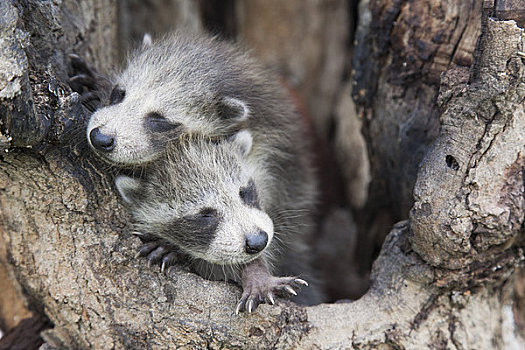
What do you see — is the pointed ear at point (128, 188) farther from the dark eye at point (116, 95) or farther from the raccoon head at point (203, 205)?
the dark eye at point (116, 95)

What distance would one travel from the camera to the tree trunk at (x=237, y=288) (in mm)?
2299

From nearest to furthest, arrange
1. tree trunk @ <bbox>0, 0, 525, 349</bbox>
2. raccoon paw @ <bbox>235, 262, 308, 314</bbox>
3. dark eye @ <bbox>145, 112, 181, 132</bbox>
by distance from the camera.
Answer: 1. tree trunk @ <bbox>0, 0, 525, 349</bbox>
2. raccoon paw @ <bbox>235, 262, 308, 314</bbox>
3. dark eye @ <bbox>145, 112, 181, 132</bbox>

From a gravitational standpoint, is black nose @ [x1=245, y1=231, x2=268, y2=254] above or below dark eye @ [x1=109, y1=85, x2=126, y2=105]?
below

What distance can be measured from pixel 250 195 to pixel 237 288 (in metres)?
0.51

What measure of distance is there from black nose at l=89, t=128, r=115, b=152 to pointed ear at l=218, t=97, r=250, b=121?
0.68 metres

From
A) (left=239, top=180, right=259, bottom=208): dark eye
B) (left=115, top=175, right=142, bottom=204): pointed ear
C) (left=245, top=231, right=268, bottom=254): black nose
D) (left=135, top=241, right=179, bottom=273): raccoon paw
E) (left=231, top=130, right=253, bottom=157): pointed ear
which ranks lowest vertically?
(left=135, top=241, right=179, bottom=273): raccoon paw

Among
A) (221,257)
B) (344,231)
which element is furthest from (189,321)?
(344,231)

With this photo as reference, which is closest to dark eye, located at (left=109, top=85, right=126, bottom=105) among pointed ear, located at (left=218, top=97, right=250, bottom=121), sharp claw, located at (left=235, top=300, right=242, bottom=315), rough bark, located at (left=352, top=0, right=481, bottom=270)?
pointed ear, located at (left=218, top=97, right=250, bottom=121)

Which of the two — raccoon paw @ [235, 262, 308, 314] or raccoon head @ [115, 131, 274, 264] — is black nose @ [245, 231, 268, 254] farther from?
raccoon paw @ [235, 262, 308, 314]

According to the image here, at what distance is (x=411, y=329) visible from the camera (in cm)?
256

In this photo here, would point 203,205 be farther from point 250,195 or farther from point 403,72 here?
point 403,72

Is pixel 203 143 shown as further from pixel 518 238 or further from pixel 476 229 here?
pixel 518 238

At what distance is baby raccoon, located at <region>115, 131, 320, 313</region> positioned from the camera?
2.55m

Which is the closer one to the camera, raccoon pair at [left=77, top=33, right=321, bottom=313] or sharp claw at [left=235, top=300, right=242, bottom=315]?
sharp claw at [left=235, top=300, right=242, bottom=315]
